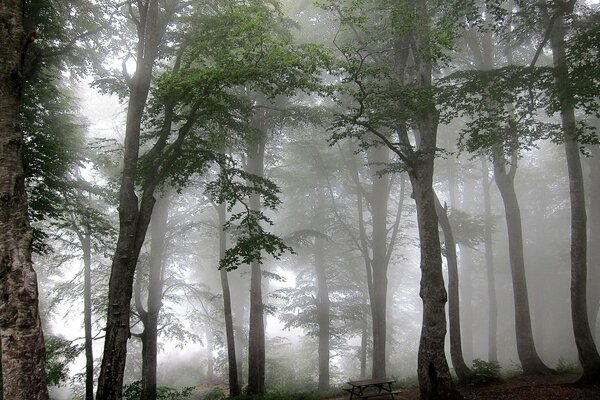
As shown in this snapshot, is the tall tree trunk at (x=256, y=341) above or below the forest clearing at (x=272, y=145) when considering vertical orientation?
below

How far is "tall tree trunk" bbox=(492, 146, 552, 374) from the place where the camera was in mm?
11805

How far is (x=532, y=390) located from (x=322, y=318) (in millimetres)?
10105

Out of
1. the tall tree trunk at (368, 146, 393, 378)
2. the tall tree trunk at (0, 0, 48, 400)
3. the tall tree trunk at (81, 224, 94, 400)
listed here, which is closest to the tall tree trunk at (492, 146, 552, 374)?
the tall tree trunk at (368, 146, 393, 378)

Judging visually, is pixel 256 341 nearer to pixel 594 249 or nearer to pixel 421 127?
pixel 421 127

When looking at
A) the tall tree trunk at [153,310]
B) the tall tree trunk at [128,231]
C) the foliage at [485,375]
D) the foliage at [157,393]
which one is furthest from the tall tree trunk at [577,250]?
the tall tree trunk at [153,310]

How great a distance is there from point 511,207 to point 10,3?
15.0 m

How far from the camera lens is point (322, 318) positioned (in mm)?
18141

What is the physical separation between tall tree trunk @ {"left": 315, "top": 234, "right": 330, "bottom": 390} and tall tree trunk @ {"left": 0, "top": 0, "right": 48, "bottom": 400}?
1431cm

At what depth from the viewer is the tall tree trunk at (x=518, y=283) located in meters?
11.8

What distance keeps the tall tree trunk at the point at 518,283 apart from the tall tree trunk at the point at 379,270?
4.34 m

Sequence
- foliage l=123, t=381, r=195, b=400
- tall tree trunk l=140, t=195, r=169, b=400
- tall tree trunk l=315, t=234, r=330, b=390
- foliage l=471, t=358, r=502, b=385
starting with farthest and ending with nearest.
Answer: tall tree trunk l=315, t=234, r=330, b=390, tall tree trunk l=140, t=195, r=169, b=400, foliage l=471, t=358, r=502, b=385, foliage l=123, t=381, r=195, b=400

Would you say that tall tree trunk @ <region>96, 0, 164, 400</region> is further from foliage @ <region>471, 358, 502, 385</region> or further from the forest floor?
foliage @ <region>471, 358, 502, 385</region>

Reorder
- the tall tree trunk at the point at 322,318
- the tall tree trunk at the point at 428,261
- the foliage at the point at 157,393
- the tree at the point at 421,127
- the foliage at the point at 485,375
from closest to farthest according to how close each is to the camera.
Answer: the tree at the point at 421,127 < the tall tree trunk at the point at 428,261 < the foliage at the point at 157,393 < the foliage at the point at 485,375 < the tall tree trunk at the point at 322,318

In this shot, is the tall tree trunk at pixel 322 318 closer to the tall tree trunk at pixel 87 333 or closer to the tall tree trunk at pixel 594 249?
the tall tree trunk at pixel 87 333
